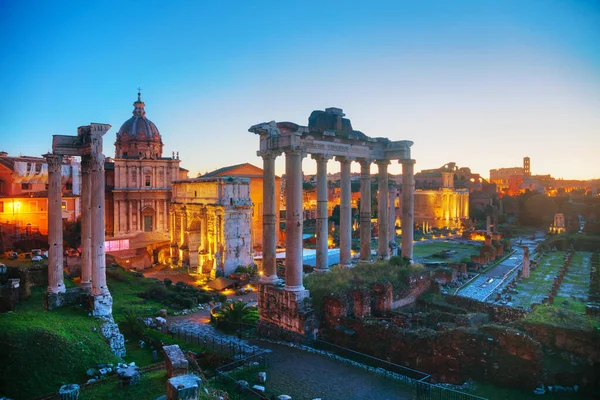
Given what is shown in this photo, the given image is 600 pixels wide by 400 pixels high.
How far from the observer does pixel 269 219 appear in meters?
16.3

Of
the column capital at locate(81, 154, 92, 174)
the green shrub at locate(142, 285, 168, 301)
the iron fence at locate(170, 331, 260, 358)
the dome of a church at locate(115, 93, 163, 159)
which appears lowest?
the green shrub at locate(142, 285, 168, 301)

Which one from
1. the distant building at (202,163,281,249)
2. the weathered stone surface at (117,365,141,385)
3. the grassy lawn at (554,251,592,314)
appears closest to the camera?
the weathered stone surface at (117,365,141,385)

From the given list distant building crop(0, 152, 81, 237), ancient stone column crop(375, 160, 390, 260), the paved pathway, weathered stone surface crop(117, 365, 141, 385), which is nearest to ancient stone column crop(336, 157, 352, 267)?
ancient stone column crop(375, 160, 390, 260)

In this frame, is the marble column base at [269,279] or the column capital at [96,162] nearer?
the column capital at [96,162]

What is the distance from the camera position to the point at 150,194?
4397 cm

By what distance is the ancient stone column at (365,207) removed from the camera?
19.8 meters

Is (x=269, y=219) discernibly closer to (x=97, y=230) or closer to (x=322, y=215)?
(x=322, y=215)

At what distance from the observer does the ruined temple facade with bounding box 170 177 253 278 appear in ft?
112

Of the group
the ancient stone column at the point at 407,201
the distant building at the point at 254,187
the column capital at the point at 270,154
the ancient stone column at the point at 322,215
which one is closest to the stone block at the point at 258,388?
the ancient stone column at the point at 322,215

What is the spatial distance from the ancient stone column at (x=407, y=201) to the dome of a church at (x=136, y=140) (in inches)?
1298

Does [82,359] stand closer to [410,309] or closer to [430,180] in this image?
[410,309]

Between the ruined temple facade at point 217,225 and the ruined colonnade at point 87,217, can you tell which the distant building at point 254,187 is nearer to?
the ruined temple facade at point 217,225

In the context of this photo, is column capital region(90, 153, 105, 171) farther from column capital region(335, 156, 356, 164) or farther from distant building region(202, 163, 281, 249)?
distant building region(202, 163, 281, 249)

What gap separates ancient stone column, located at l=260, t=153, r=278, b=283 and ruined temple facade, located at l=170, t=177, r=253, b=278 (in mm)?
18194
